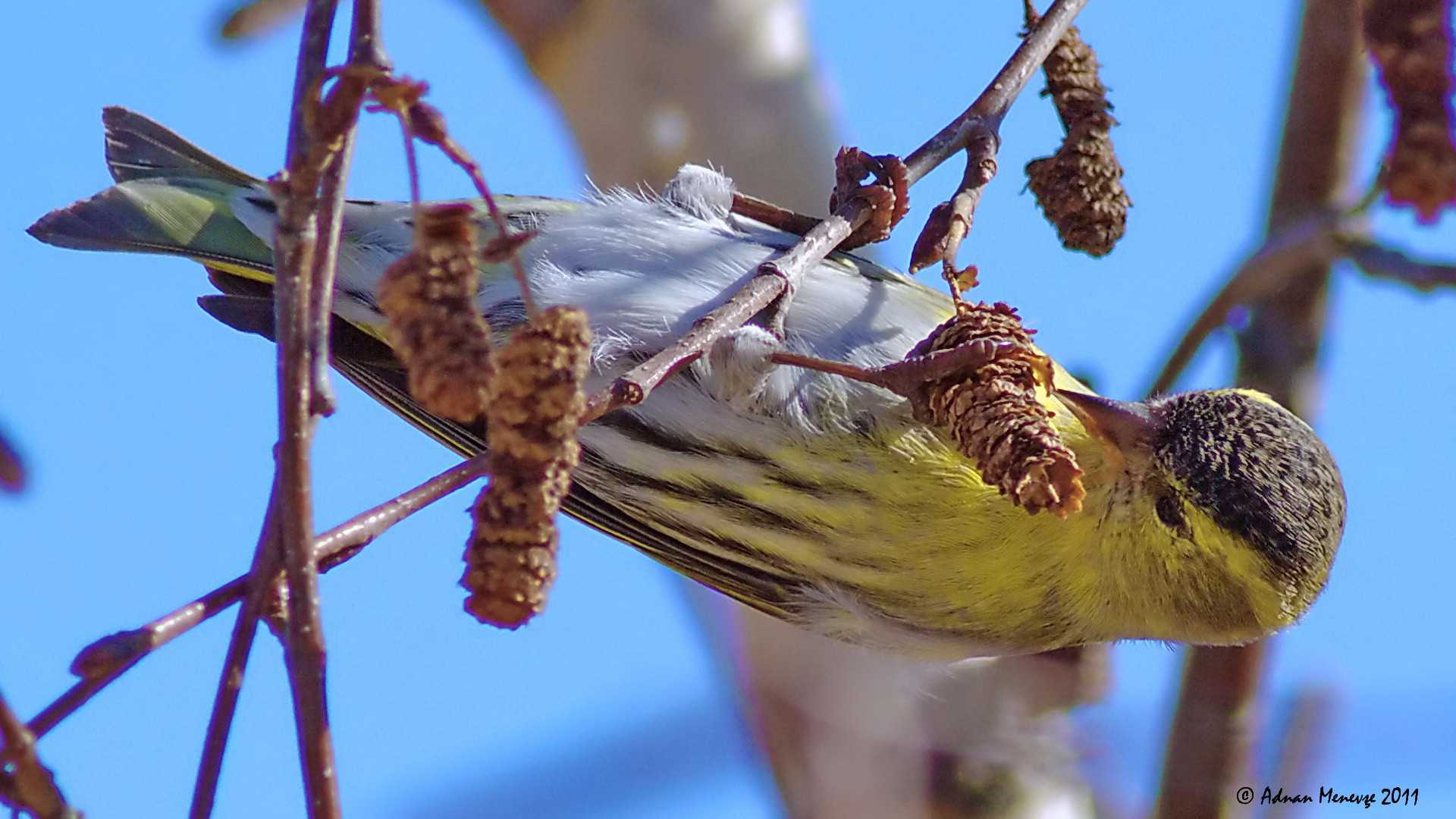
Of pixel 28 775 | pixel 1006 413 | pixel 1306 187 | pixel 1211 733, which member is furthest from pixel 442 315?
pixel 1306 187

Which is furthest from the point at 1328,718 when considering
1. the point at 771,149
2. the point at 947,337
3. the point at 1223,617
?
the point at 771,149

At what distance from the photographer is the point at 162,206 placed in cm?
272

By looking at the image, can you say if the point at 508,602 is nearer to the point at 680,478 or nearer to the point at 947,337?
the point at 947,337

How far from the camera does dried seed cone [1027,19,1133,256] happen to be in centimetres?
222

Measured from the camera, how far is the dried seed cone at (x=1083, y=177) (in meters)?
2.22

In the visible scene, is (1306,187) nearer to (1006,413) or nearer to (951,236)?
(951,236)

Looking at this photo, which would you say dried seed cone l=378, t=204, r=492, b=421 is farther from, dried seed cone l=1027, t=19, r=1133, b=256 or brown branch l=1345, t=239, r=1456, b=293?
dried seed cone l=1027, t=19, r=1133, b=256

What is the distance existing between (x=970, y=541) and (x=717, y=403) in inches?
19.6

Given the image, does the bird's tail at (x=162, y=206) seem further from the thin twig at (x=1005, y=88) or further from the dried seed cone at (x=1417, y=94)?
the dried seed cone at (x=1417, y=94)

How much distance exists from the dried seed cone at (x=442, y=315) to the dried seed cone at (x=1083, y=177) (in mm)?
1359

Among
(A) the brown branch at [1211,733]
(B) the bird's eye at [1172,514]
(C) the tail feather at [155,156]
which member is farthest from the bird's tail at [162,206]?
(A) the brown branch at [1211,733]

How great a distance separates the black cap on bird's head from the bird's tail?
161cm

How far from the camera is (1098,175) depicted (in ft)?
7.31

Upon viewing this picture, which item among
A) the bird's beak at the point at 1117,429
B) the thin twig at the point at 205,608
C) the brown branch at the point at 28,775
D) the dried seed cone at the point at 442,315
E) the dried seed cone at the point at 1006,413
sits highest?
the bird's beak at the point at 1117,429
